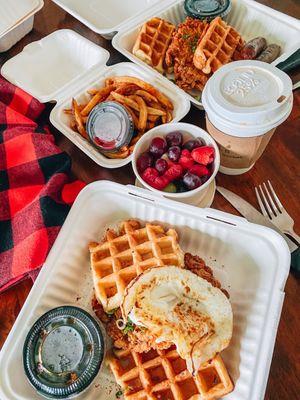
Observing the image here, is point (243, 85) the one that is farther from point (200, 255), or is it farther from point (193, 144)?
point (200, 255)

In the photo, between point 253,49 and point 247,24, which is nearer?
point 253,49

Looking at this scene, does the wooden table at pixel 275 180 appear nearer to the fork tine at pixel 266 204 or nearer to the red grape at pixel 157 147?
the fork tine at pixel 266 204

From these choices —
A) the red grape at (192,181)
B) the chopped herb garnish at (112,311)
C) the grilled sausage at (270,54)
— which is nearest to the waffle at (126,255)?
the chopped herb garnish at (112,311)

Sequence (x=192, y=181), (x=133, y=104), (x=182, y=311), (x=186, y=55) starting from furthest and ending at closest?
(x=186, y=55) → (x=133, y=104) → (x=192, y=181) → (x=182, y=311)

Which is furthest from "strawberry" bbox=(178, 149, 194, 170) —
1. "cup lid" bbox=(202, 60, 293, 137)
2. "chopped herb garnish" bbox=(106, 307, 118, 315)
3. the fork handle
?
"chopped herb garnish" bbox=(106, 307, 118, 315)

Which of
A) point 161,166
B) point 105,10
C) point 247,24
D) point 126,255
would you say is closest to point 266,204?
point 161,166

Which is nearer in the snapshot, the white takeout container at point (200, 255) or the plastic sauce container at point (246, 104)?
the white takeout container at point (200, 255)
